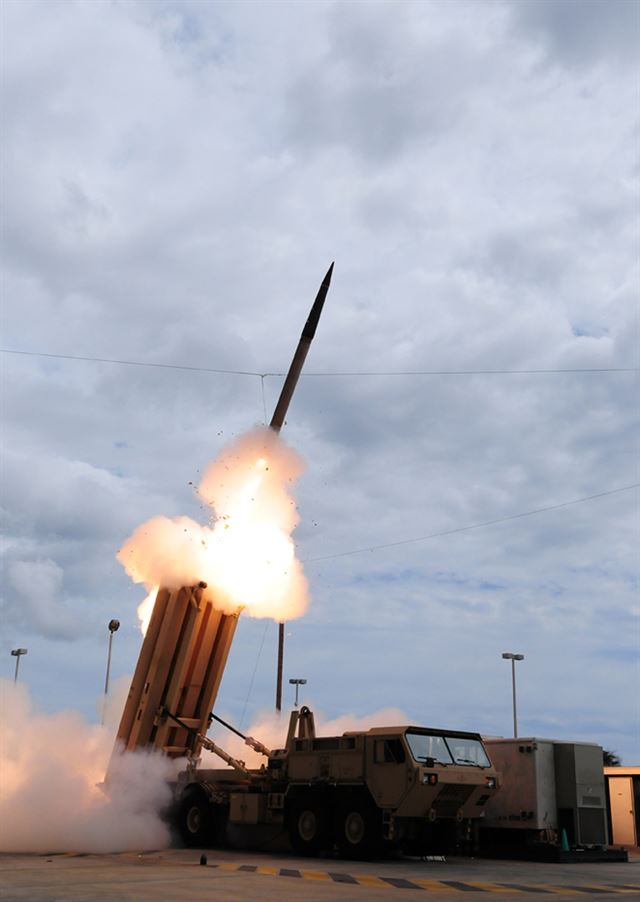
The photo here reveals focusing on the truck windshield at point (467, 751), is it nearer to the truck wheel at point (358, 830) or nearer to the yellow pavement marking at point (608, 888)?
the truck wheel at point (358, 830)

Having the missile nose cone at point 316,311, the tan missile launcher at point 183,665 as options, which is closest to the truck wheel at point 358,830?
the tan missile launcher at point 183,665

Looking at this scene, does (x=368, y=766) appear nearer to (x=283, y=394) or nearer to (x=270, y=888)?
(x=270, y=888)

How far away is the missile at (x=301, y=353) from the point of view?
21.6 m

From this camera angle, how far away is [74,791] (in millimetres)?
20875

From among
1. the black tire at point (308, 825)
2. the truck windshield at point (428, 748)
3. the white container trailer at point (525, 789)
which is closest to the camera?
the truck windshield at point (428, 748)

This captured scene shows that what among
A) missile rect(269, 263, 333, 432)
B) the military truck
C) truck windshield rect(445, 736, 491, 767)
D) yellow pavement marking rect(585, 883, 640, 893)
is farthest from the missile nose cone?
yellow pavement marking rect(585, 883, 640, 893)

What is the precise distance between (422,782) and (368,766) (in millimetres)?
1267

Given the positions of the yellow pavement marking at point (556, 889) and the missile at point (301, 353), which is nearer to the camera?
the yellow pavement marking at point (556, 889)

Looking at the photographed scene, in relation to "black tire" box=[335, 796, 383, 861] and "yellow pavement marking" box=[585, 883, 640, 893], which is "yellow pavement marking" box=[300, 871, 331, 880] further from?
"yellow pavement marking" box=[585, 883, 640, 893]

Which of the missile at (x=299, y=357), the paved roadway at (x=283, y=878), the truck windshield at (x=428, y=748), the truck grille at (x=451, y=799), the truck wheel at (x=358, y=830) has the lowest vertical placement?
the paved roadway at (x=283, y=878)

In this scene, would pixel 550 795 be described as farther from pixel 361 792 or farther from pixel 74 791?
pixel 74 791

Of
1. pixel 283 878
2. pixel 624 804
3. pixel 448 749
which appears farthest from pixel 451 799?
pixel 624 804

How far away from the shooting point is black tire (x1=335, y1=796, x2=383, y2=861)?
17938 millimetres

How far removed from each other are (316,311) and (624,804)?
16.0 m
